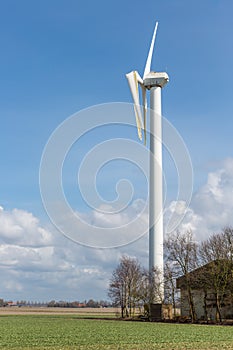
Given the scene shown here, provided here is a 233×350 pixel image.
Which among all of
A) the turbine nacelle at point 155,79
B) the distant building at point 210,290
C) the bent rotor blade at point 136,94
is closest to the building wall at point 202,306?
the distant building at point 210,290

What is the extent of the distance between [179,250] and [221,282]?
7704 mm

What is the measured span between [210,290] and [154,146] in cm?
2210

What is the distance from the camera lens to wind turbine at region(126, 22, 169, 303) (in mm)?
75806

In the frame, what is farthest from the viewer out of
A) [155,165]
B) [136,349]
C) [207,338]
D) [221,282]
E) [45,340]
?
[155,165]

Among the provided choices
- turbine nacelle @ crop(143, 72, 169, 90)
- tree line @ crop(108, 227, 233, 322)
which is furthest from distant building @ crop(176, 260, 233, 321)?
turbine nacelle @ crop(143, 72, 169, 90)

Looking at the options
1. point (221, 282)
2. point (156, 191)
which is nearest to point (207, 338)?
point (221, 282)

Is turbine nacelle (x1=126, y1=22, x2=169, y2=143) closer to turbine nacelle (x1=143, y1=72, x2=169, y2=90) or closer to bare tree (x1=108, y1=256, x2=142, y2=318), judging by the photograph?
turbine nacelle (x1=143, y1=72, x2=169, y2=90)

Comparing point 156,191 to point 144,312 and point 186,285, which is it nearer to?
point 186,285

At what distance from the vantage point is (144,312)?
8256cm

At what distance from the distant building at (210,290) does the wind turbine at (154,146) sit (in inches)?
183

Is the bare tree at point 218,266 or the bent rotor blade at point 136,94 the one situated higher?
the bent rotor blade at point 136,94

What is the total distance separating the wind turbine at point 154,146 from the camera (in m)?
75.8

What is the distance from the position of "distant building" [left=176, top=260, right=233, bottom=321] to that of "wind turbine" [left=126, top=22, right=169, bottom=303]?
4.65 metres

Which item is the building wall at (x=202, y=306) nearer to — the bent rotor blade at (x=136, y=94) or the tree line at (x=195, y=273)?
the tree line at (x=195, y=273)
